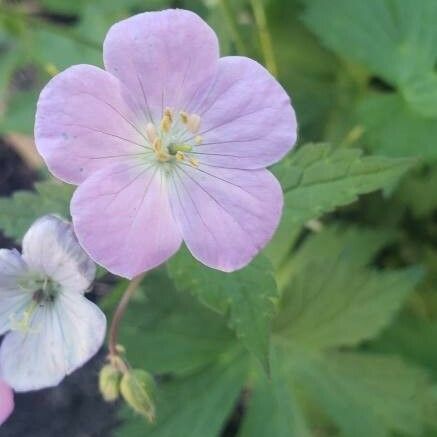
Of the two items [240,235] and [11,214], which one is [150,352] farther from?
[240,235]

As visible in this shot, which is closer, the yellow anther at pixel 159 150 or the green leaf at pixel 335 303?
the yellow anther at pixel 159 150

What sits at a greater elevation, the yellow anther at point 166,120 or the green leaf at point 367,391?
the yellow anther at point 166,120

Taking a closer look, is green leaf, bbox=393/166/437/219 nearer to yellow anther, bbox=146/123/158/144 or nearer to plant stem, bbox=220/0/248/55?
plant stem, bbox=220/0/248/55

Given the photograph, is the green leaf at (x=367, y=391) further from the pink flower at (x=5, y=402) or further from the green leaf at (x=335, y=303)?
the pink flower at (x=5, y=402)

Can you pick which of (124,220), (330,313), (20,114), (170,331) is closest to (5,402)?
(124,220)

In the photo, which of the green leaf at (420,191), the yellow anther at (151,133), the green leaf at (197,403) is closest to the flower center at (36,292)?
the yellow anther at (151,133)

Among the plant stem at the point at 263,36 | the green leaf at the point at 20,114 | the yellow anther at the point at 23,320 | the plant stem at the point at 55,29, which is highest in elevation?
the plant stem at the point at 263,36
